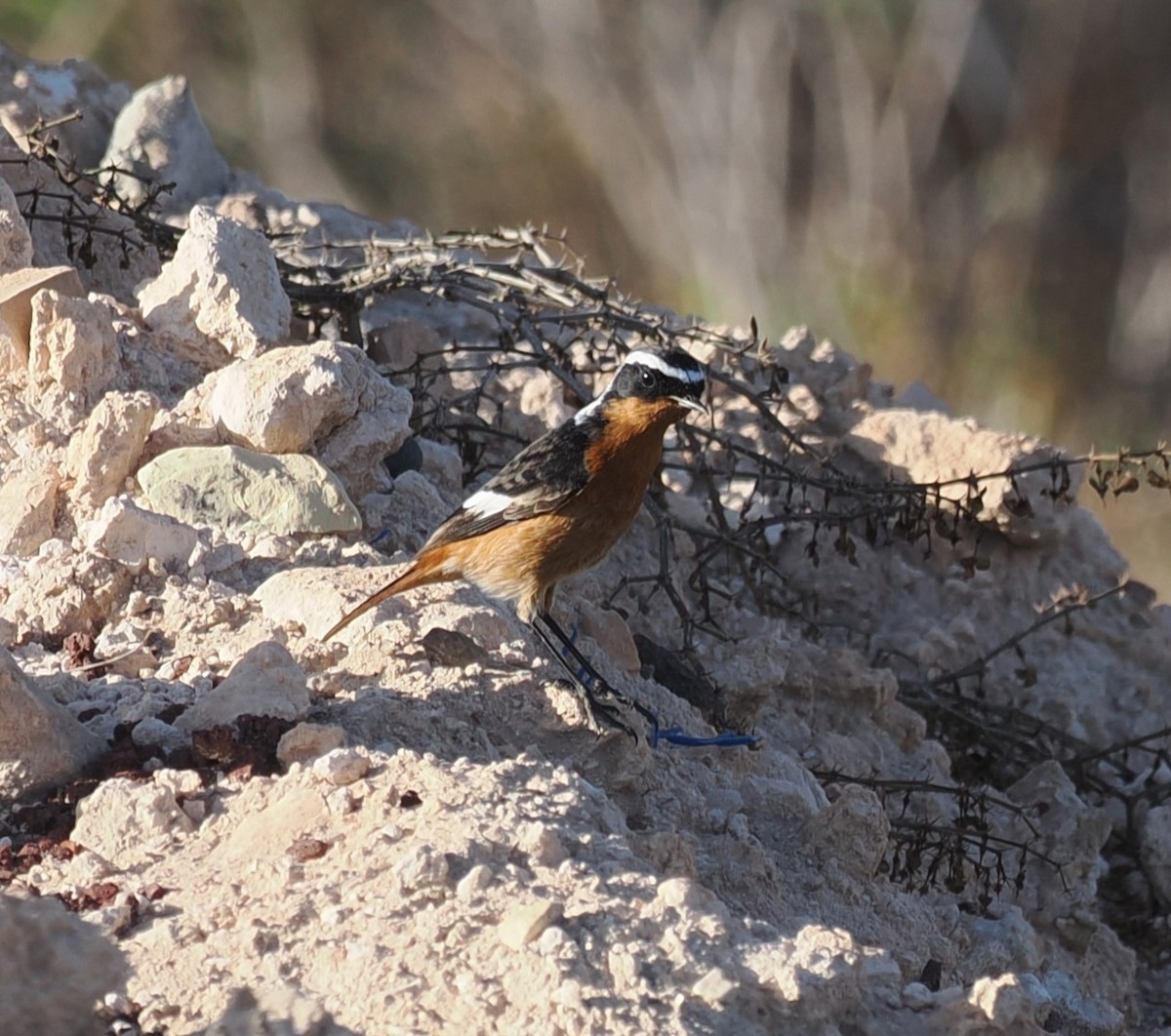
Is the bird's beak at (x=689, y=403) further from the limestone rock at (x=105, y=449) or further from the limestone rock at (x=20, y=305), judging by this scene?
the limestone rock at (x=20, y=305)

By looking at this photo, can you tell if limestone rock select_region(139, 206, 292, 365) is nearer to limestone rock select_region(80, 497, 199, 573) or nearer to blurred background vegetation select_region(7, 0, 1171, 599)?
limestone rock select_region(80, 497, 199, 573)

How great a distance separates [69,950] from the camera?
2.91 meters

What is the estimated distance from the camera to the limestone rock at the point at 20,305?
5121mm

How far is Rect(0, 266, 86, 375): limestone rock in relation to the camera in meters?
5.12

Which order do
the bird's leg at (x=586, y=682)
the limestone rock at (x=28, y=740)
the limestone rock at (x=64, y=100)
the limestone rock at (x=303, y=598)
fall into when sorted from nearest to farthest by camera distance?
the limestone rock at (x=28, y=740) < the bird's leg at (x=586, y=682) < the limestone rock at (x=303, y=598) < the limestone rock at (x=64, y=100)

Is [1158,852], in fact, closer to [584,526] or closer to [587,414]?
[584,526]

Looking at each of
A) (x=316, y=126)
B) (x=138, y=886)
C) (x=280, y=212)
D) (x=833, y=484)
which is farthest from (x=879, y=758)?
(x=316, y=126)

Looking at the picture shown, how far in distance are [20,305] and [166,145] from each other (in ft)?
8.09

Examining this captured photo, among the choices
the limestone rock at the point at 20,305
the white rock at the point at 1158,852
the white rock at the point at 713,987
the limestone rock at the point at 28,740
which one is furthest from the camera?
the white rock at the point at 1158,852

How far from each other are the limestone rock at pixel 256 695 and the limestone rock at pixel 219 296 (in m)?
1.53

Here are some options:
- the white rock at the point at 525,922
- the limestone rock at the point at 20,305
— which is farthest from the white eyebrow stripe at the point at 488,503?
the white rock at the point at 525,922

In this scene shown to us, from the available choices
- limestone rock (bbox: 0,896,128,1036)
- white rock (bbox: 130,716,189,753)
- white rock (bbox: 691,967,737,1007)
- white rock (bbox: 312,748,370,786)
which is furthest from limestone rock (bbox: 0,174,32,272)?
white rock (bbox: 691,967,737,1007)

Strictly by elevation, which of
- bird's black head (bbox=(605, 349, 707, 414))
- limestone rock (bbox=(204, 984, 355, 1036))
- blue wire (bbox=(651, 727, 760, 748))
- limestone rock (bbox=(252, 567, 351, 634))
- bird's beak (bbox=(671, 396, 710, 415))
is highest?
bird's black head (bbox=(605, 349, 707, 414))

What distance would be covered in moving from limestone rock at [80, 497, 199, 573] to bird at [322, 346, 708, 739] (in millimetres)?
627
